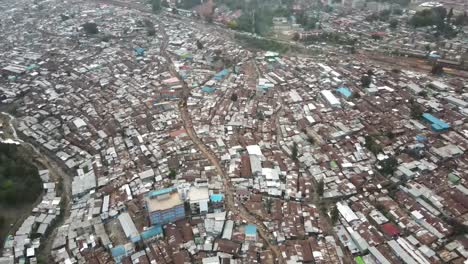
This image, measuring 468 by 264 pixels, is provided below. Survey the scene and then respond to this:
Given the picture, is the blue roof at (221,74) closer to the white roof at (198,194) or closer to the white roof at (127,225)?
the white roof at (198,194)

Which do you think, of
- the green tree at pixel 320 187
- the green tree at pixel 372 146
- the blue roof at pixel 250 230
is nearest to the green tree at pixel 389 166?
the green tree at pixel 372 146

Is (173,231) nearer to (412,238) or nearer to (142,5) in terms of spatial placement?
(412,238)

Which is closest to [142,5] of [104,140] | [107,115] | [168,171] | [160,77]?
[160,77]

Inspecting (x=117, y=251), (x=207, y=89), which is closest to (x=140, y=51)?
(x=207, y=89)

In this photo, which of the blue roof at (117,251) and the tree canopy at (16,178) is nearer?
the blue roof at (117,251)

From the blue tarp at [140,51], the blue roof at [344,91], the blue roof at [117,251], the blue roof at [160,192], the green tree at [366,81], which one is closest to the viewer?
the blue roof at [117,251]

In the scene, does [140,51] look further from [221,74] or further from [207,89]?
[207,89]
